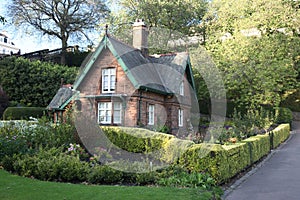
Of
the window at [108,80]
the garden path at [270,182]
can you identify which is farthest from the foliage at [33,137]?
the garden path at [270,182]

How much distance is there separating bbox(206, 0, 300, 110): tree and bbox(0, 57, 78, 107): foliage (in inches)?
700

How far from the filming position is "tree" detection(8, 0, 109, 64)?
38281 millimetres

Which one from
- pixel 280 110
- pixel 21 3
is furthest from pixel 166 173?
pixel 21 3

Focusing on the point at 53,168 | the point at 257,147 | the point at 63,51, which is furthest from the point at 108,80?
the point at 63,51

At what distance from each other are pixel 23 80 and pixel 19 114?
594 cm

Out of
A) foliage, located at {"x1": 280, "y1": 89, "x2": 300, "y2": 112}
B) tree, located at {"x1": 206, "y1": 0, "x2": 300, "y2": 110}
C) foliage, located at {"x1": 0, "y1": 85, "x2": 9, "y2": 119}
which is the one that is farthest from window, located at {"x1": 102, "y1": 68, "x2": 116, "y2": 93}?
foliage, located at {"x1": 280, "y1": 89, "x2": 300, "y2": 112}

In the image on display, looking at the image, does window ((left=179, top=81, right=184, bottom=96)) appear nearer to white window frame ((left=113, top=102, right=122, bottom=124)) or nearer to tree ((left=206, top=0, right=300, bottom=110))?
white window frame ((left=113, top=102, right=122, bottom=124))

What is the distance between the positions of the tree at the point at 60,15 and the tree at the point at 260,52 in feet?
60.8

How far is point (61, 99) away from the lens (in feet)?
84.5

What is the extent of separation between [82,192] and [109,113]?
11.5 m

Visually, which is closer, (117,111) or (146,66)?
(117,111)

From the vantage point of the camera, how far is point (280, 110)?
30406 mm

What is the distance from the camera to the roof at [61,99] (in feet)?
81.4

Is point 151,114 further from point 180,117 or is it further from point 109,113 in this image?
point 180,117
